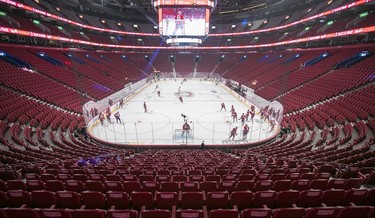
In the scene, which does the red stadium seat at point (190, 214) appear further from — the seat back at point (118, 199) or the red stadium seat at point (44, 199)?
the red stadium seat at point (44, 199)

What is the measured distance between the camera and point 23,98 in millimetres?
17438

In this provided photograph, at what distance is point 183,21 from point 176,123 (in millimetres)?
12963

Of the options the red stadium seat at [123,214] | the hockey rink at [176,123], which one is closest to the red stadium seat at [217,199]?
the red stadium seat at [123,214]

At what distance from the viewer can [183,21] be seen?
2431 cm

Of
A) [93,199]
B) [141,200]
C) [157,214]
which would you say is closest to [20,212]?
[93,199]

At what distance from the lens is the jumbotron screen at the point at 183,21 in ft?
77.3

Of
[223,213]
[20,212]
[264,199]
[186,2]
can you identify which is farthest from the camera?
[186,2]

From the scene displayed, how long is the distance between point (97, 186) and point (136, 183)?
0.99 metres

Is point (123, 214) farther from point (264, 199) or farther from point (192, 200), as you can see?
point (264, 199)

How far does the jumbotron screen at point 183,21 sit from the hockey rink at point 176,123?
867cm

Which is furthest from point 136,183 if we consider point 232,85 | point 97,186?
point 232,85

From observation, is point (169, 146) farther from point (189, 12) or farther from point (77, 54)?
point (77, 54)

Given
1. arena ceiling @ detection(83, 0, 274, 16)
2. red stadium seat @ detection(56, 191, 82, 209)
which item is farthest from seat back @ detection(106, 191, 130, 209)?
arena ceiling @ detection(83, 0, 274, 16)

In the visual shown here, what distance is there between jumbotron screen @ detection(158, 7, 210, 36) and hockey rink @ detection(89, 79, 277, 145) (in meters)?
8.67
